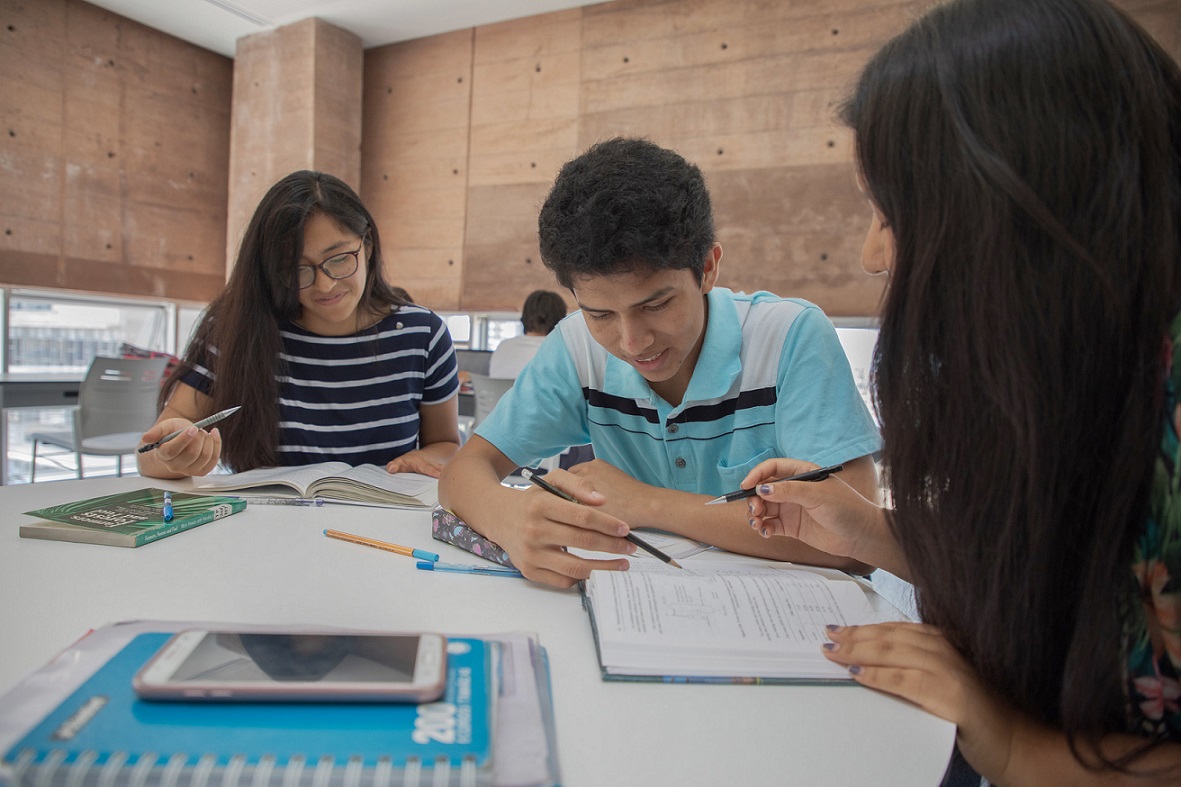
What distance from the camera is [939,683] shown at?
655 mm

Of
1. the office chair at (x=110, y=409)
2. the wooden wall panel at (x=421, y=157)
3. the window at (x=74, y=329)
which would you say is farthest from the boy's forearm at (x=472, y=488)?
the window at (x=74, y=329)

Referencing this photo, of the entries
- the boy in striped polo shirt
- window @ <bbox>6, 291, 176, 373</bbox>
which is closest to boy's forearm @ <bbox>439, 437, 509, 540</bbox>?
the boy in striped polo shirt

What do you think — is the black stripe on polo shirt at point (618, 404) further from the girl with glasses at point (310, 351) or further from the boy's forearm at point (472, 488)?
the girl with glasses at point (310, 351)

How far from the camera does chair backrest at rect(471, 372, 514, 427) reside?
3.67m

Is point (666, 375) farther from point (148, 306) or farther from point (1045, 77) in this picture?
point (148, 306)

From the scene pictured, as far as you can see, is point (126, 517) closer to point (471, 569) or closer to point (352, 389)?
point (471, 569)

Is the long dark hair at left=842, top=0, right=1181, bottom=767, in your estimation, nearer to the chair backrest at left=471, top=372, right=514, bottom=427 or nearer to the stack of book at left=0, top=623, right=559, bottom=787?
the stack of book at left=0, top=623, right=559, bottom=787

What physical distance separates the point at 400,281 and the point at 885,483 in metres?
6.33

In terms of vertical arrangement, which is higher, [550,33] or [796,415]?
[550,33]

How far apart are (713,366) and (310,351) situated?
43.3 inches

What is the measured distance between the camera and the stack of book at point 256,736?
433 millimetres

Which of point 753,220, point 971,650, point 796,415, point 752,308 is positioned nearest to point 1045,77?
point 971,650

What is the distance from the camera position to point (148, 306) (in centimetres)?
641

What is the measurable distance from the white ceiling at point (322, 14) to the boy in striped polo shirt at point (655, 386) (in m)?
5.33
